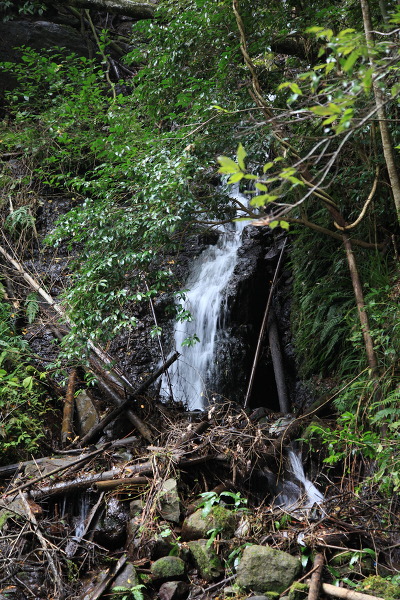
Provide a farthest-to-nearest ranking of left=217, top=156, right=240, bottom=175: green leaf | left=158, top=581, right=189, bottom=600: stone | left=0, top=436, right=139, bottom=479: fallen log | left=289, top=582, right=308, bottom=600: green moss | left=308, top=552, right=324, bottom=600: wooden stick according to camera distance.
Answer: left=0, top=436, right=139, bottom=479: fallen log, left=158, top=581, right=189, bottom=600: stone, left=289, top=582, right=308, bottom=600: green moss, left=308, top=552, right=324, bottom=600: wooden stick, left=217, top=156, right=240, bottom=175: green leaf

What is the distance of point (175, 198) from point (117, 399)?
3.23 metres

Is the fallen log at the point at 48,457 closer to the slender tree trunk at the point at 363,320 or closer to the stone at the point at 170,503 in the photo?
the stone at the point at 170,503

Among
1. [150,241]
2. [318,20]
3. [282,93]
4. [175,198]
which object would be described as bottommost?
[150,241]

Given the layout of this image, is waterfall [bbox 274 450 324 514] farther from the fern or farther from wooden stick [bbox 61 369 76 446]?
the fern

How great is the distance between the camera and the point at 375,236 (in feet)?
19.7

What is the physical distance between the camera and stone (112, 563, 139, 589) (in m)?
4.48

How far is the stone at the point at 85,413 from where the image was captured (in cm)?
733

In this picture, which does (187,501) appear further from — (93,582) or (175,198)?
(175,198)

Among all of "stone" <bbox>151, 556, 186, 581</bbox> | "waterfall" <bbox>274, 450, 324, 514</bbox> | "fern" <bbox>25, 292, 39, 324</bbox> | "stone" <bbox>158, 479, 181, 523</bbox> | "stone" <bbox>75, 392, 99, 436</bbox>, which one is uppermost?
"fern" <bbox>25, 292, 39, 324</bbox>

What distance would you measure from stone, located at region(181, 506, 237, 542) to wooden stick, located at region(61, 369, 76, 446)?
266 centimetres

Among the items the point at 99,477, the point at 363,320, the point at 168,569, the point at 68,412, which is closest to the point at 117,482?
the point at 99,477

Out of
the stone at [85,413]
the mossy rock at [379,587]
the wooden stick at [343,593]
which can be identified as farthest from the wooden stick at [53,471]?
the mossy rock at [379,587]

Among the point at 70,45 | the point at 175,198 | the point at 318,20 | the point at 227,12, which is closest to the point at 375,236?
the point at 175,198

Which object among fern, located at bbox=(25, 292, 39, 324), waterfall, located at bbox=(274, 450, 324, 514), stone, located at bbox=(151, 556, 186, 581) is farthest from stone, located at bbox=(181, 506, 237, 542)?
fern, located at bbox=(25, 292, 39, 324)
